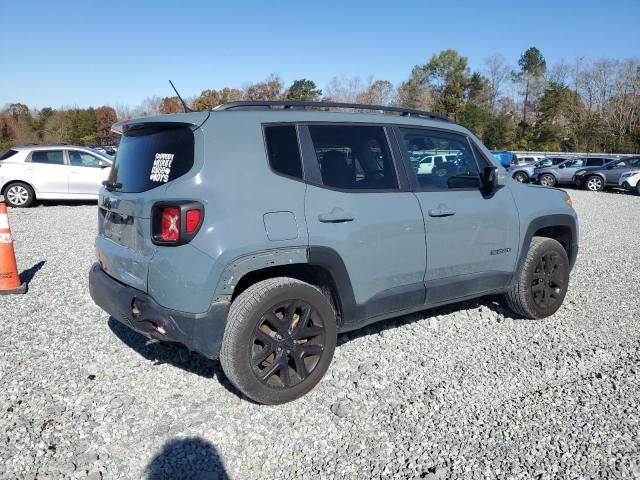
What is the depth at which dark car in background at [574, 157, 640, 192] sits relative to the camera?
20.2 m

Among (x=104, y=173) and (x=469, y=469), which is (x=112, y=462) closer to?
(x=469, y=469)

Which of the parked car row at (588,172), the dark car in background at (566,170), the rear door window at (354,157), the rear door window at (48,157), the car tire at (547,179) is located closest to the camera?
the rear door window at (354,157)

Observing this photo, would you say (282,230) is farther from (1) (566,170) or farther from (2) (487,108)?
(2) (487,108)

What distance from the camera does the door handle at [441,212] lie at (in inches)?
147

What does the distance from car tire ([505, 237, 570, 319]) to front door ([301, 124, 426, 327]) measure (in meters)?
1.29

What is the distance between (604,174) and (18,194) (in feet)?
69.9

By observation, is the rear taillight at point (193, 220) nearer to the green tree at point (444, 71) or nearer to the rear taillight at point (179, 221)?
the rear taillight at point (179, 221)

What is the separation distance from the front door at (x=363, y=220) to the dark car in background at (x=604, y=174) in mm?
20136

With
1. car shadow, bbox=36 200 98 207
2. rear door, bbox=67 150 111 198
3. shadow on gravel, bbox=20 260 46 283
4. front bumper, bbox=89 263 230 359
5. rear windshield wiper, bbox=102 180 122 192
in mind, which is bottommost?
shadow on gravel, bbox=20 260 46 283

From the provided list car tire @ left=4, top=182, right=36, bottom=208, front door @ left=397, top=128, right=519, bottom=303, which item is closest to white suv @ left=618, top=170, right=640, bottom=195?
front door @ left=397, top=128, right=519, bottom=303

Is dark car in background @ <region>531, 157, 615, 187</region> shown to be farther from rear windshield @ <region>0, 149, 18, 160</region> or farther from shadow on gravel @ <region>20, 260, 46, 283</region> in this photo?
shadow on gravel @ <region>20, 260, 46, 283</region>

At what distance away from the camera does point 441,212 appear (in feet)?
12.4

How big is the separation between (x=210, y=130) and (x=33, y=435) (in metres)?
2.07

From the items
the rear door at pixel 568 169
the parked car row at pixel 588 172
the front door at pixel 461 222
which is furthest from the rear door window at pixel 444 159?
the rear door at pixel 568 169
